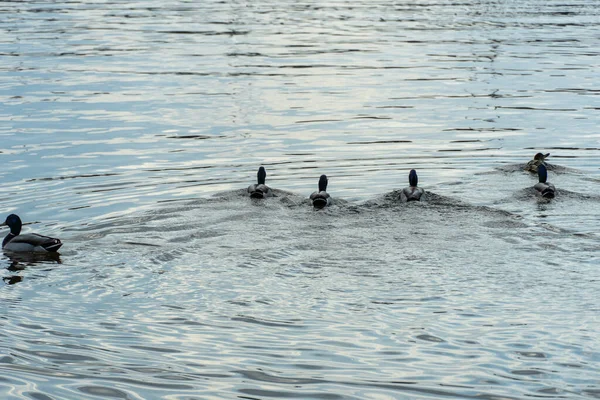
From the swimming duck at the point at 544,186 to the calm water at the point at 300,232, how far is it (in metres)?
0.22

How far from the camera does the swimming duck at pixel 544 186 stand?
20.1 meters

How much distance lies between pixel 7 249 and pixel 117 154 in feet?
25.1

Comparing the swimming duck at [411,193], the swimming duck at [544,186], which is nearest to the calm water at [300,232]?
the swimming duck at [544,186]

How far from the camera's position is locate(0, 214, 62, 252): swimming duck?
1709cm

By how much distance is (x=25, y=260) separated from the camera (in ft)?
56.5

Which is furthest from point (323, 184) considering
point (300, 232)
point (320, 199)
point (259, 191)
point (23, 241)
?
point (23, 241)

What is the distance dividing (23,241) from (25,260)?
14.7 inches

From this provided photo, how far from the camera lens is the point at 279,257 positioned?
52.5 feet

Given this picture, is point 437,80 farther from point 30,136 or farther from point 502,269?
point 502,269

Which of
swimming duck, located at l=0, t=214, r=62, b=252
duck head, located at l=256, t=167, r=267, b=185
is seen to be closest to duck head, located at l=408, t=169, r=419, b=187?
duck head, located at l=256, t=167, r=267, b=185

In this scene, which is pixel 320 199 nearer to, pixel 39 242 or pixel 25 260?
pixel 39 242

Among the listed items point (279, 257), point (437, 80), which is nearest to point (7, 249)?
point (279, 257)

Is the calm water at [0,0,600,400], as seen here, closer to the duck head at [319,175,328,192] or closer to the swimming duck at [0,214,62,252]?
the swimming duck at [0,214,62,252]

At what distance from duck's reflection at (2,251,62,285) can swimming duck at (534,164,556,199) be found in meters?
9.39
